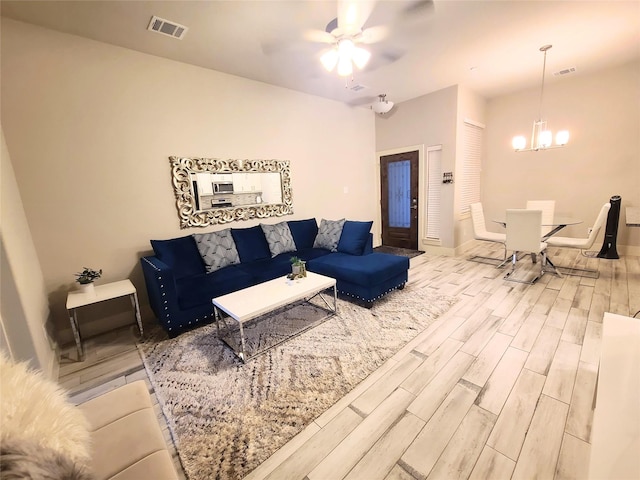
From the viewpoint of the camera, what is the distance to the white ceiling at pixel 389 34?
227 centimetres

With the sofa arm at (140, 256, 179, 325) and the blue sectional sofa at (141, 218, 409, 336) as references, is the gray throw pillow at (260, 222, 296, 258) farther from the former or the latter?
the sofa arm at (140, 256, 179, 325)

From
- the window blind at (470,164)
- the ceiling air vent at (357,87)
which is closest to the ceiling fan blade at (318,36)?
the ceiling air vent at (357,87)

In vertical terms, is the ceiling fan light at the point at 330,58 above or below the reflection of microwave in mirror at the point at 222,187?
above

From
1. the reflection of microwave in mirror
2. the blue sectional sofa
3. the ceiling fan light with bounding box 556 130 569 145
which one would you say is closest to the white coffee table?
the blue sectional sofa

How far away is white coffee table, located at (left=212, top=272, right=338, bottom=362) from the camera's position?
2213mm

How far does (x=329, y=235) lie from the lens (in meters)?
3.99

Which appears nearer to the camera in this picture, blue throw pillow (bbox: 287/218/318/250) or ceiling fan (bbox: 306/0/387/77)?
ceiling fan (bbox: 306/0/387/77)

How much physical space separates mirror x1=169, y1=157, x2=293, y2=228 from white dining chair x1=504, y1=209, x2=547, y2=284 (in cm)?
314

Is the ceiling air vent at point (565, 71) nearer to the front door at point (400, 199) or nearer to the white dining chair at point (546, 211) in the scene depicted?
the white dining chair at point (546, 211)

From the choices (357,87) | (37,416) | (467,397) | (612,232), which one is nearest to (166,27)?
(357,87)

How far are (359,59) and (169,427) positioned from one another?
3203 mm

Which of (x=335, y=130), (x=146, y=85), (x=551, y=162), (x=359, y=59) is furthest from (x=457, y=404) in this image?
(x=551, y=162)

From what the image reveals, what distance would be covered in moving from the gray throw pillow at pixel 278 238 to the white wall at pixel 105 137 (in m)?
0.43

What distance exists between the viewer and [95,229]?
2758mm
